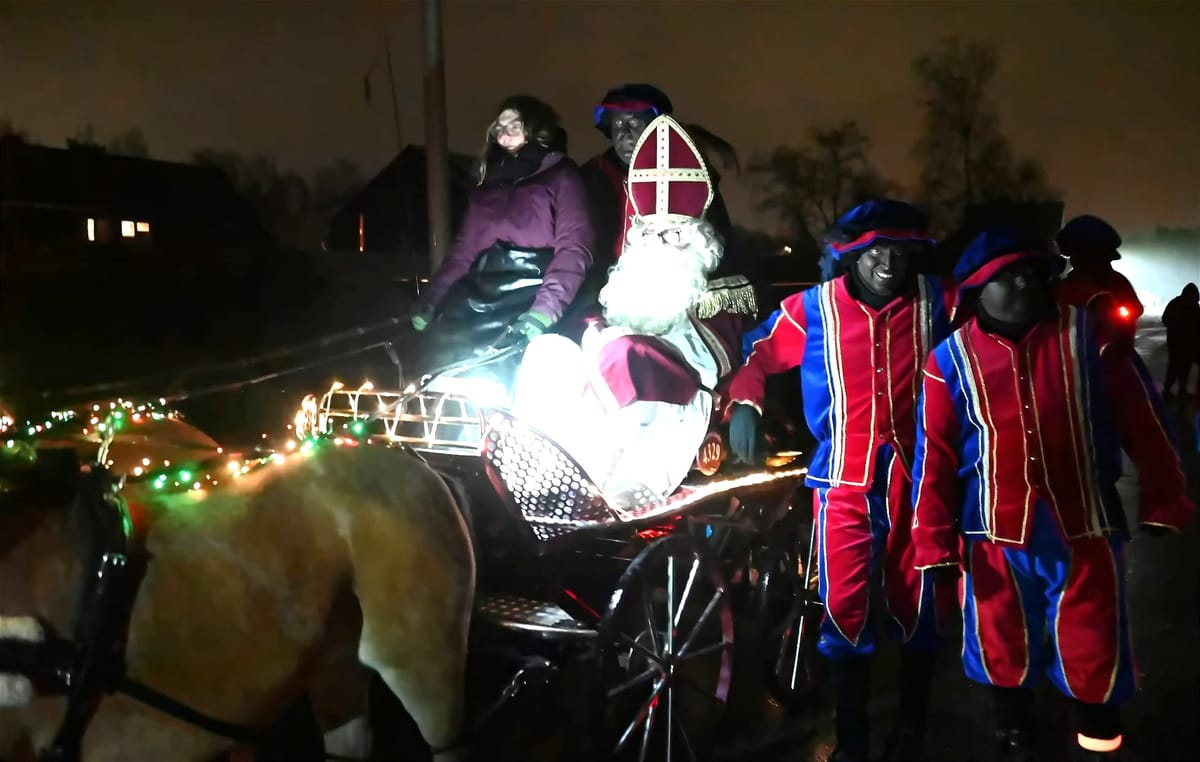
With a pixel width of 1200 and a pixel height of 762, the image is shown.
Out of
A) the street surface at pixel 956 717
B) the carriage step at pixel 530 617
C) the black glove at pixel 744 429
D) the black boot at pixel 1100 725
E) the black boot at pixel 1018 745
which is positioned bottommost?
the street surface at pixel 956 717

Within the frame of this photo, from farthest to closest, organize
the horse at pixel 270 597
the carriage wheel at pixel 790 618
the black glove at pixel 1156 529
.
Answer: the carriage wheel at pixel 790 618, the black glove at pixel 1156 529, the horse at pixel 270 597

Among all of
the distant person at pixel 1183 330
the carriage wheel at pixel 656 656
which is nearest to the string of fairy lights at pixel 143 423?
the carriage wheel at pixel 656 656

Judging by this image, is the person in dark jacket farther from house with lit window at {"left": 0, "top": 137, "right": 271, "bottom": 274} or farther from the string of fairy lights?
house with lit window at {"left": 0, "top": 137, "right": 271, "bottom": 274}

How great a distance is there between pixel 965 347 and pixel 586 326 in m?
1.73

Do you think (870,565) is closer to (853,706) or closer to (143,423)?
(853,706)

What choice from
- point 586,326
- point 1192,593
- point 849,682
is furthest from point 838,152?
point 849,682

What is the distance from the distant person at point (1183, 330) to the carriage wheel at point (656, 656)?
93.3 inches

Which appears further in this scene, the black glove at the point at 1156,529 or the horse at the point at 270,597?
the black glove at the point at 1156,529

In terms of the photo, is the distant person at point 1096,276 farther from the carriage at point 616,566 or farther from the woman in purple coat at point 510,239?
the woman in purple coat at point 510,239

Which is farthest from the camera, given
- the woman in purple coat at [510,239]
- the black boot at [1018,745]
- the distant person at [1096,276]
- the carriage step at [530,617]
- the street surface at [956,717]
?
the woman in purple coat at [510,239]

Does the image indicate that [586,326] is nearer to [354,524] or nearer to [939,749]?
[354,524]

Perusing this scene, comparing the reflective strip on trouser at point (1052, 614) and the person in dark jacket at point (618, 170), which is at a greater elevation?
the person in dark jacket at point (618, 170)

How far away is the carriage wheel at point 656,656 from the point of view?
3.24m

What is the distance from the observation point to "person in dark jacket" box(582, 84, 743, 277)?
4126mm
